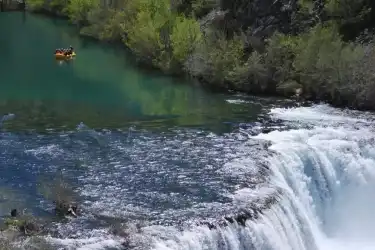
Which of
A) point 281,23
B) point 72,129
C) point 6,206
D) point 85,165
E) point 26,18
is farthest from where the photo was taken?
point 26,18

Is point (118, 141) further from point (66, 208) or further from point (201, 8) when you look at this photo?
point (201, 8)

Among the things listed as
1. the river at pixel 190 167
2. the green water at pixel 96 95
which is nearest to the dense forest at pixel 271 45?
the river at pixel 190 167

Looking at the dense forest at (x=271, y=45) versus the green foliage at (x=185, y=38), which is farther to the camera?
the green foliage at (x=185, y=38)

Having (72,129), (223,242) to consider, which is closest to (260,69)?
(72,129)

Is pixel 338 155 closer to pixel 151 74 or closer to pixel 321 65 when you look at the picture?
pixel 321 65

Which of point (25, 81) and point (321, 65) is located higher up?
point (321, 65)

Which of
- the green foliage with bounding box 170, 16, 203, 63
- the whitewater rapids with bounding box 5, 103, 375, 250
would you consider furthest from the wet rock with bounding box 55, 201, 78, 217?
the green foliage with bounding box 170, 16, 203, 63

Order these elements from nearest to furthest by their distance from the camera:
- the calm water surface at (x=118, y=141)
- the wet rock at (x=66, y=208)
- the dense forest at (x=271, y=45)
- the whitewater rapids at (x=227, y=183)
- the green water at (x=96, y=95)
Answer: the whitewater rapids at (x=227, y=183), the wet rock at (x=66, y=208), the calm water surface at (x=118, y=141), the green water at (x=96, y=95), the dense forest at (x=271, y=45)

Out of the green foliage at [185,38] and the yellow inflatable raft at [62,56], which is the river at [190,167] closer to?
the green foliage at [185,38]
